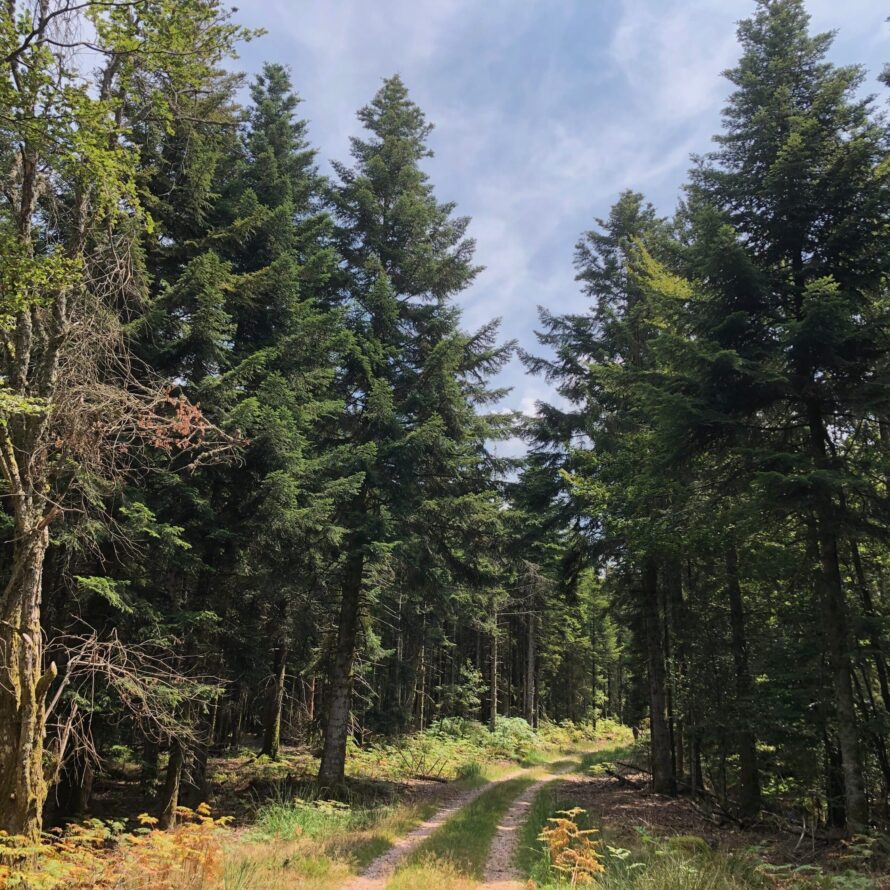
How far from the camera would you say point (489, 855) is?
9.24 meters

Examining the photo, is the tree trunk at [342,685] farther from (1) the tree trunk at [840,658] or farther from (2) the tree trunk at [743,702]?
(1) the tree trunk at [840,658]

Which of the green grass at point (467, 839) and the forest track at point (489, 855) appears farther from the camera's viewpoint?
the green grass at point (467, 839)

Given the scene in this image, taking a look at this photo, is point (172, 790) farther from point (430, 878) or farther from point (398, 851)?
point (430, 878)

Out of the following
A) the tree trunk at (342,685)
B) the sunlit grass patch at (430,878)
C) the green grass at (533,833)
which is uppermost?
the tree trunk at (342,685)

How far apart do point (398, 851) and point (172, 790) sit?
402 centimetres

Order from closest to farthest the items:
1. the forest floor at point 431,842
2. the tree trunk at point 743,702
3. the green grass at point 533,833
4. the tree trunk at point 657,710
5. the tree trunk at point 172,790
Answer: the forest floor at point 431,842, the green grass at point 533,833, the tree trunk at point 172,790, the tree trunk at point 743,702, the tree trunk at point 657,710

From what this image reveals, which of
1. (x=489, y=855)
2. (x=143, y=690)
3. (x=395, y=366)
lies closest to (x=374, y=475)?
(x=395, y=366)

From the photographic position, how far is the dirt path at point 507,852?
25.7 feet

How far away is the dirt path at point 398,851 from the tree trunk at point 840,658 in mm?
6608

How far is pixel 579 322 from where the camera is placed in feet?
58.5

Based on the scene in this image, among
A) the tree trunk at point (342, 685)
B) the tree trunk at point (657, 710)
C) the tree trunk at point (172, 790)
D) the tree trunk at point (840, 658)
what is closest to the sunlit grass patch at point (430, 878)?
the tree trunk at point (172, 790)

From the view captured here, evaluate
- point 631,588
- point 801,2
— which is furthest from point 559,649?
point 801,2

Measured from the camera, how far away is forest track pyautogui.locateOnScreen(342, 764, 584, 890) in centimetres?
772

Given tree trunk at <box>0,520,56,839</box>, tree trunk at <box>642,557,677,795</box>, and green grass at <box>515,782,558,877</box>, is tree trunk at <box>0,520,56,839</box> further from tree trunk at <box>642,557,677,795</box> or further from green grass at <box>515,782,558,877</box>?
tree trunk at <box>642,557,677,795</box>
